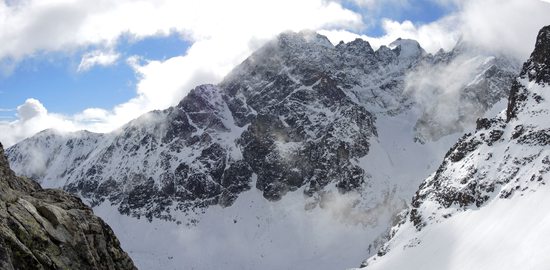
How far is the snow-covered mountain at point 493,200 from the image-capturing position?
7425cm

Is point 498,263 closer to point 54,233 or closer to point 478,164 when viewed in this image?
point 478,164

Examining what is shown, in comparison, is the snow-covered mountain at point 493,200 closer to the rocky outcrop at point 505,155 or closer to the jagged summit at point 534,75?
the jagged summit at point 534,75

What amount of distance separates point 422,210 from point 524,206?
33.5 m

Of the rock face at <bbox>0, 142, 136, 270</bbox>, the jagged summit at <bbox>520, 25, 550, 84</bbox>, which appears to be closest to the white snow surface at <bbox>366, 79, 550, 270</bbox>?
the jagged summit at <bbox>520, 25, 550, 84</bbox>

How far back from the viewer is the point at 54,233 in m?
25.9

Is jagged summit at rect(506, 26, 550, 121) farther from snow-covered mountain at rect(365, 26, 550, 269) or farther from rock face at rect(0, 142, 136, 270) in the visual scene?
rock face at rect(0, 142, 136, 270)

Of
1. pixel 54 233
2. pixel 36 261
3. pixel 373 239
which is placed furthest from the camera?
pixel 373 239

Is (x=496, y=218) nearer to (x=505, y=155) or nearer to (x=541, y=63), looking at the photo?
(x=505, y=155)

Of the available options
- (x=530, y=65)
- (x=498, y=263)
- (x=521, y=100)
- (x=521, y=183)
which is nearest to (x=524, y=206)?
(x=521, y=183)

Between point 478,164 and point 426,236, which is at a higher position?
point 478,164

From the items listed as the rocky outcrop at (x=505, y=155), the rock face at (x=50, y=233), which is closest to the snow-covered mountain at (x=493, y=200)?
the rocky outcrop at (x=505, y=155)

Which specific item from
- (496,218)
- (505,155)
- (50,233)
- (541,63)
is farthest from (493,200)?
(50,233)

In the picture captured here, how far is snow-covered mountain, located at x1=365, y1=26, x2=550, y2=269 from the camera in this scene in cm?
7425

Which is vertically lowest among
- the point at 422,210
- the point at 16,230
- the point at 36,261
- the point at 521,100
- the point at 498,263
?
the point at 498,263
